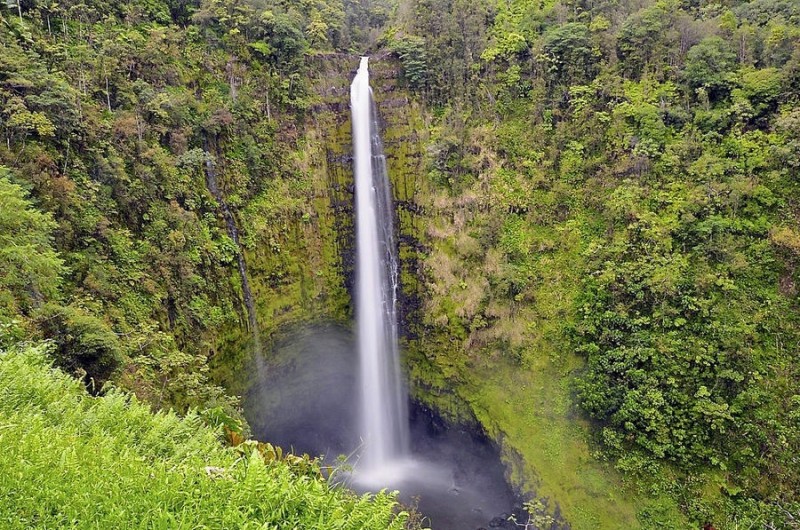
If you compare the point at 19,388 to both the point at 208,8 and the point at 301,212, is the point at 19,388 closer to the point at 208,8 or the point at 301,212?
the point at 301,212

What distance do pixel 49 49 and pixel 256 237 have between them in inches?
290

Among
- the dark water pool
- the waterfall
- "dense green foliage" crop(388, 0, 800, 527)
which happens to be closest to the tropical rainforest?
"dense green foliage" crop(388, 0, 800, 527)

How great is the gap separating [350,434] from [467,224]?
9.02 metres

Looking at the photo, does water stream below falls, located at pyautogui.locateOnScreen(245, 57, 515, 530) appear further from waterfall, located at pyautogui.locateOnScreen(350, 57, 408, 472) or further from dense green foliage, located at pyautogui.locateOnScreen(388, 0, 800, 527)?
dense green foliage, located at pyautogui.locateOnScreen(388, 0, 800, 527)

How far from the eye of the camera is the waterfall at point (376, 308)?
16609 millimetres

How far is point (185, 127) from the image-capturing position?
46.0 feet

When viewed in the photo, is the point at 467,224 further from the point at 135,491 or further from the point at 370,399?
the point at 135,491

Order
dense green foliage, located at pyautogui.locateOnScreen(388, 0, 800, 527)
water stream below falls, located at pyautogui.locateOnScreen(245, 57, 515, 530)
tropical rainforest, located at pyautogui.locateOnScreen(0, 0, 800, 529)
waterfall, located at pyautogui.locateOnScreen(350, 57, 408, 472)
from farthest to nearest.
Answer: waterfall, located at pyautogui.locateOnScreen(350, 57, 408, 472) → water stream below falls, located at pyautogui.locateOnScreen(245, 57, 515, 530) → dense green foliage, located at pyautogui.locateOnScreen(388, 0, 800, 527) → tropical rainforest, located at pyautogui.locateOnScreen(0, 0, 800, 529)

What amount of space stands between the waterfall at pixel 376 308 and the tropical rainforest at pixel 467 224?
57 cm

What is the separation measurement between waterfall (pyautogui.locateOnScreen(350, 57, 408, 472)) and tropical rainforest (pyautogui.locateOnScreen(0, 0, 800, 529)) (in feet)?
1.87

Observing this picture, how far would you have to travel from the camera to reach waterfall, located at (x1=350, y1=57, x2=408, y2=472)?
16609 millimetres

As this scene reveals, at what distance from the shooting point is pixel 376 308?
56.7 ft

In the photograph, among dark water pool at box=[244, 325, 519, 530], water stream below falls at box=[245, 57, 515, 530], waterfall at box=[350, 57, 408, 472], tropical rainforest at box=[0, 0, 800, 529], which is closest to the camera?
tropical rainforest at box=[0, 0, 800, 529]

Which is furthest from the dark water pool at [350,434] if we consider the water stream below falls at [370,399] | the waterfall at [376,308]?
the waterfall at [376,308]
